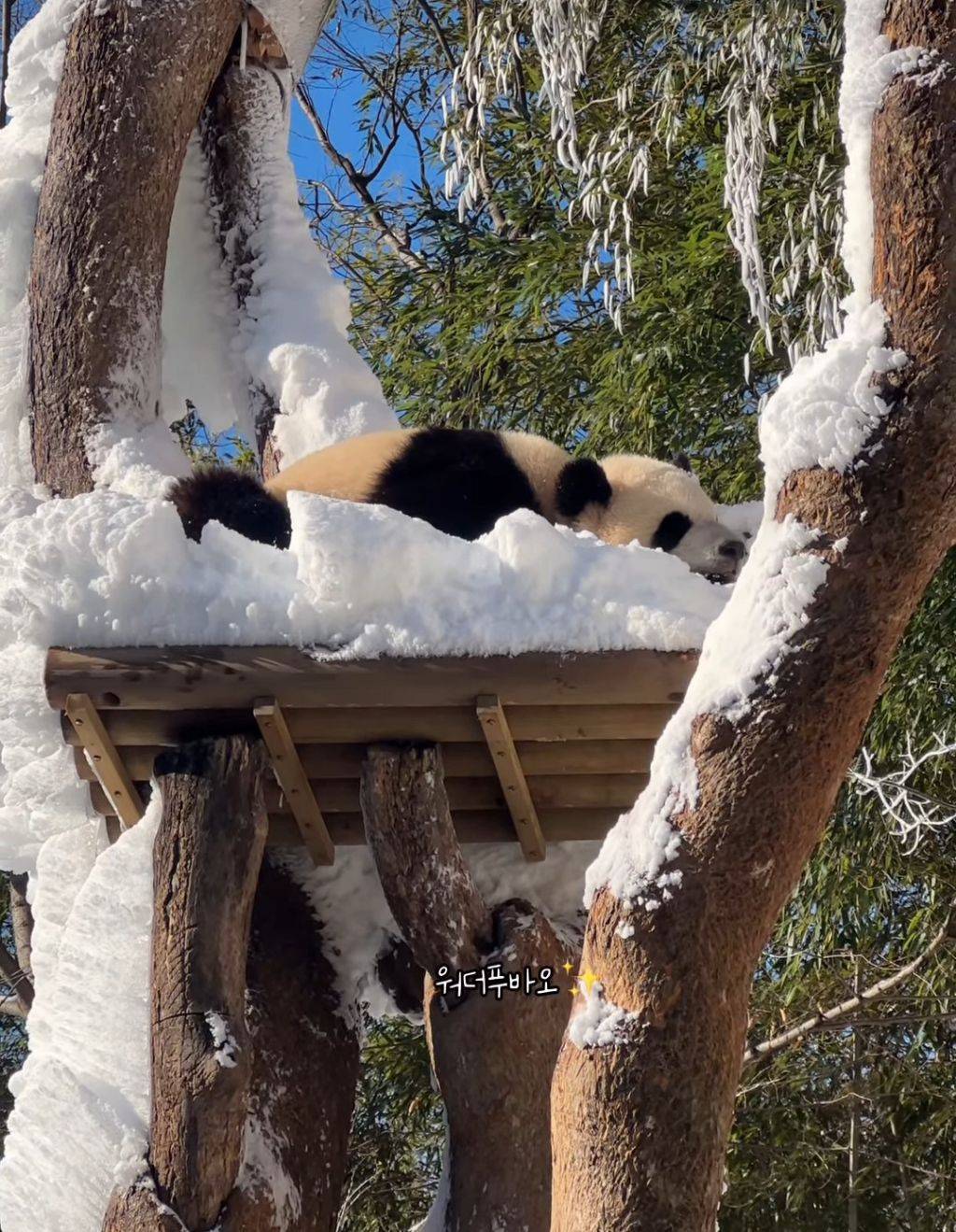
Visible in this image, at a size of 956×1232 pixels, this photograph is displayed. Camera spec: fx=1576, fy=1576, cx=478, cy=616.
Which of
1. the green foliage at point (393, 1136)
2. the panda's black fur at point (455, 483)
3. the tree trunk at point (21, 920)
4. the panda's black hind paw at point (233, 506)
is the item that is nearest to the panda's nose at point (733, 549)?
the panda's black fur at point (455, 483)

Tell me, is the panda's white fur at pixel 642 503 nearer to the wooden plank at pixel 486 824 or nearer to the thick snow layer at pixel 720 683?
the wooden plank at pixel 486 824

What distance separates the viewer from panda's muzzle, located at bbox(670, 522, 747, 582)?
3.40 m

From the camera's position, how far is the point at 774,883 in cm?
190

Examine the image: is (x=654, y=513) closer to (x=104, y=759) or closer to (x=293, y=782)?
(x=293, y=782)

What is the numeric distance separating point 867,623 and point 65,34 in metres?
2.66

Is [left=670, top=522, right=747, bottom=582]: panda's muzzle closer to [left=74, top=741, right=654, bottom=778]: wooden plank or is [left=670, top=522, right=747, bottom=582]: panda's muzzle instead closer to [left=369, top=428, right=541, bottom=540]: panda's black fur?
[left=369, top=428, right=541, bottom=540]: panda's black fur

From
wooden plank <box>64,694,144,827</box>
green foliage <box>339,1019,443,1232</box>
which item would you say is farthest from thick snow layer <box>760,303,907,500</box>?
green foliage <box>339,1019,443,1232</box>

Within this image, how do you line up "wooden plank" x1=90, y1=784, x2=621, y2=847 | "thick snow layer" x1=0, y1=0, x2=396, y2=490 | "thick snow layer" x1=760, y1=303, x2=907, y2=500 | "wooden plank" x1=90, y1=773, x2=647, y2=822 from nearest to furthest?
"thick snow layer" x1=760, y1=303, x2=907, y2=500 < "wooden plank" x1=90, y1=773, x2=647, y2=822 < "wooden plank" x1=90, y1=784, x2=621, y2=847 < "thick snow layer" x1=0, y1=0, x2=396, y2=490

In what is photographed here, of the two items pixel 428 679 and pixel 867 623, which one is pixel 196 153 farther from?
pixel 867 623

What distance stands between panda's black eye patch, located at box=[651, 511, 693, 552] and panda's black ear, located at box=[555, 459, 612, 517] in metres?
0.15

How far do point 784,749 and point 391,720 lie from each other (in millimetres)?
806

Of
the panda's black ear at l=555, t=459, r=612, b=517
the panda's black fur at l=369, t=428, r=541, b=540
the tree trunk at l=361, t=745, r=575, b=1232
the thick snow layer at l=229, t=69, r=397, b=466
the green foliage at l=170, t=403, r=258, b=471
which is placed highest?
the green foliage at l=170, t=403, r=258, b=471

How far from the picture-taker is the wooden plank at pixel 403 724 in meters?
2.43

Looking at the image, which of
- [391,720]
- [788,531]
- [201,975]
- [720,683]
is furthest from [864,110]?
[201,975]
